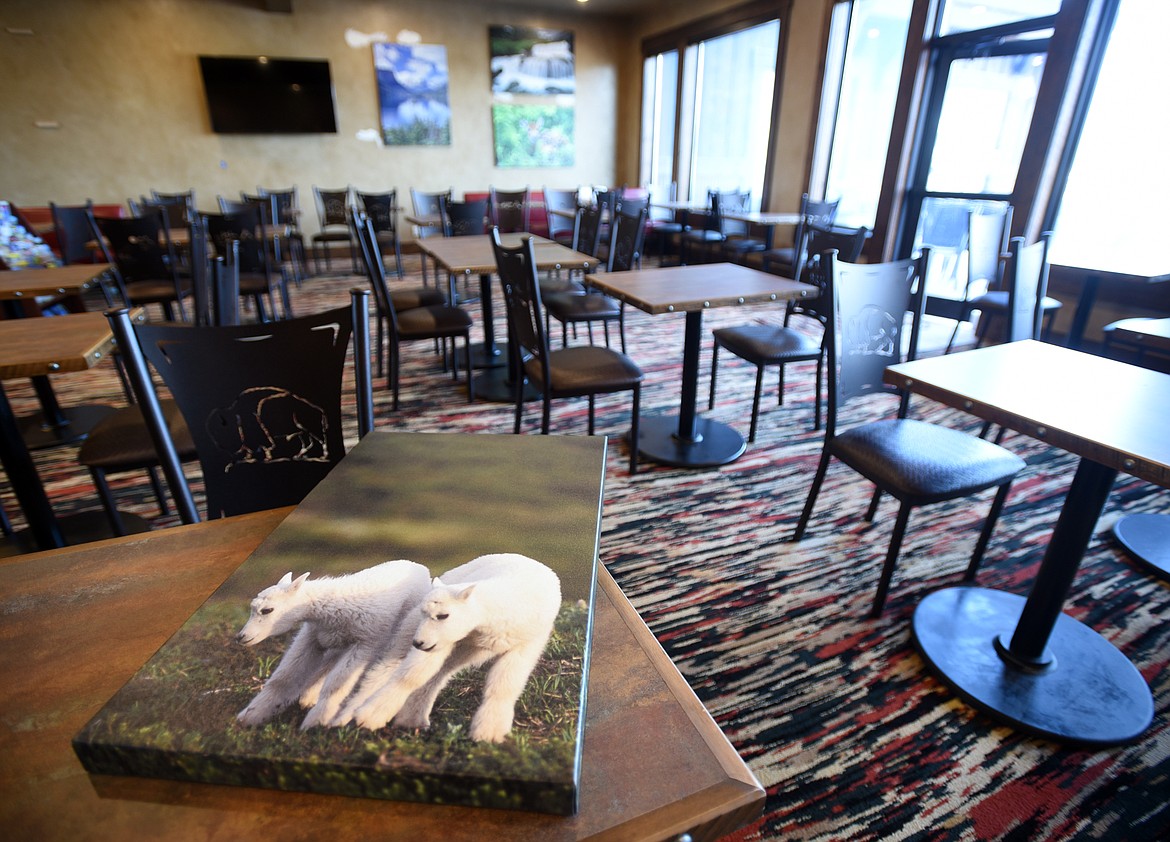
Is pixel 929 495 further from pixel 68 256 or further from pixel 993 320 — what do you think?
pixel 68 256

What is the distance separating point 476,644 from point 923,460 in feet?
4.98

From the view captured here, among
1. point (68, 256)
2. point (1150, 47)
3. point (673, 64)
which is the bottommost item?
point (68, 256)

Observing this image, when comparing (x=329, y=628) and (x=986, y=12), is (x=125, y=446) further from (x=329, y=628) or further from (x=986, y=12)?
(x=986, y=12)

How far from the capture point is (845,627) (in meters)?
1.70

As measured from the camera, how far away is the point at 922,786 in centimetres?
128

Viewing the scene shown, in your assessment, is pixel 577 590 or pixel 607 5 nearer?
pixel 577 590

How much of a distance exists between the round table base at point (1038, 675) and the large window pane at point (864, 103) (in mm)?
4428

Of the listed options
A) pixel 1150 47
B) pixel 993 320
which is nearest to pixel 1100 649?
pixel 993 320

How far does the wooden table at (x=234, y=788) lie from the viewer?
375 mm

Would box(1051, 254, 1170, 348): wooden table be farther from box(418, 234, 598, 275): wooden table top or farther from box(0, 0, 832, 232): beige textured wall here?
box(0, 0, 832, 232): beige textured wall

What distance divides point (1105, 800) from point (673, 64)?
27.8 feet

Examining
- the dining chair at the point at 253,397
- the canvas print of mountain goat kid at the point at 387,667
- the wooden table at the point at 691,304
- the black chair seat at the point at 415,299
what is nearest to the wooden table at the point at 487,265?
the black chair seat at the point at 415,299

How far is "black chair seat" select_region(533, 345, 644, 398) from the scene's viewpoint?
89.3 inches

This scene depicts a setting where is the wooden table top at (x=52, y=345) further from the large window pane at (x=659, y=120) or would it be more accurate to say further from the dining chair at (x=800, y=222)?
the large window pane at (x=659, y=120)
